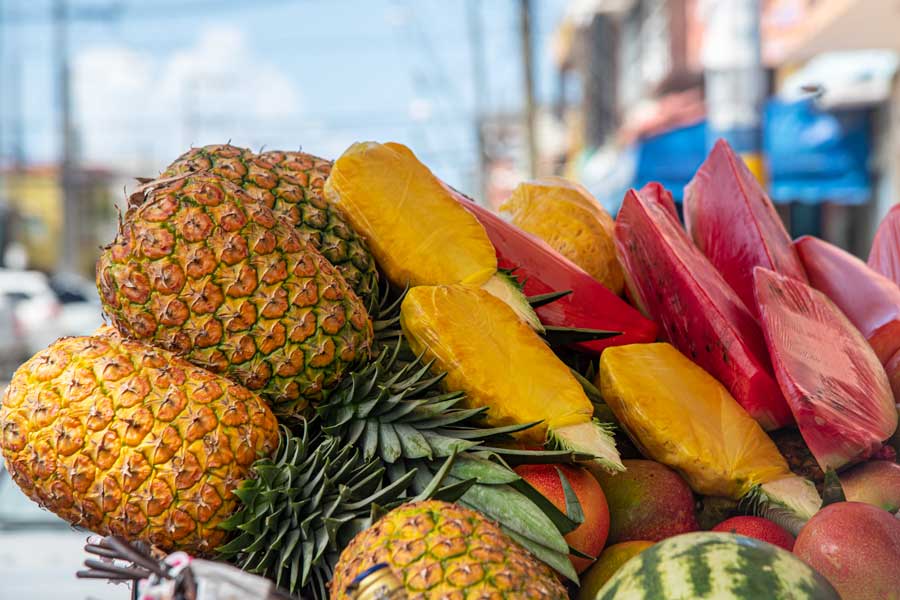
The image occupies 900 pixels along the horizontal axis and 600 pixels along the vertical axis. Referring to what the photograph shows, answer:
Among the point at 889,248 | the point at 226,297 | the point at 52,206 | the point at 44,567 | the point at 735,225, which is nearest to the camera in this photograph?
the point at 226,297

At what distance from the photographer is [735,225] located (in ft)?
8.02

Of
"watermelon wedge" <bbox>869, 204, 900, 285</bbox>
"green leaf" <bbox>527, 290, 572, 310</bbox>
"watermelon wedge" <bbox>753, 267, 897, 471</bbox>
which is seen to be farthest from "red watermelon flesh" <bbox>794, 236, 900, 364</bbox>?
"green leaf" <bbox>527, 290, 572, 310</bbox>

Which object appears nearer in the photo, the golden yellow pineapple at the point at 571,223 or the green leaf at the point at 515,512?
the green leaf at the point at 515,512

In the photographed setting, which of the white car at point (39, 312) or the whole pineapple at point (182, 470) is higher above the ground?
the whole pineapple at point (182, 470)

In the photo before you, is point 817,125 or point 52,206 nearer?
point 817,125

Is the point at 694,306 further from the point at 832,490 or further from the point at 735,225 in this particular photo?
the point at 832,490

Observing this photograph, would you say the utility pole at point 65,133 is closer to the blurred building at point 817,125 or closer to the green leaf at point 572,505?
the blurred building at point 817,125

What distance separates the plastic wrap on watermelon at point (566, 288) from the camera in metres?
2.28

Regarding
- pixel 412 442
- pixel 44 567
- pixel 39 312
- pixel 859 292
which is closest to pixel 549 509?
pixel 412 442

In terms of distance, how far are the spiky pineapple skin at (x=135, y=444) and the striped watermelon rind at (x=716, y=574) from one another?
77 centimetres

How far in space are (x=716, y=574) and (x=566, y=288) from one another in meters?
1.03

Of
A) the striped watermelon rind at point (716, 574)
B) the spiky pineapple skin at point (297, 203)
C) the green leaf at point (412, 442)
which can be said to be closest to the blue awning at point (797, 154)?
the spiky pineapple skin at point (297, 203)

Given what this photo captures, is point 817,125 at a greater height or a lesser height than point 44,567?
greater

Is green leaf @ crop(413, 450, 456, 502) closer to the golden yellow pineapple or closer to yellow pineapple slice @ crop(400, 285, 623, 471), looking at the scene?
yellow pineapple slice @ crop(400, 285, 623, 471)
